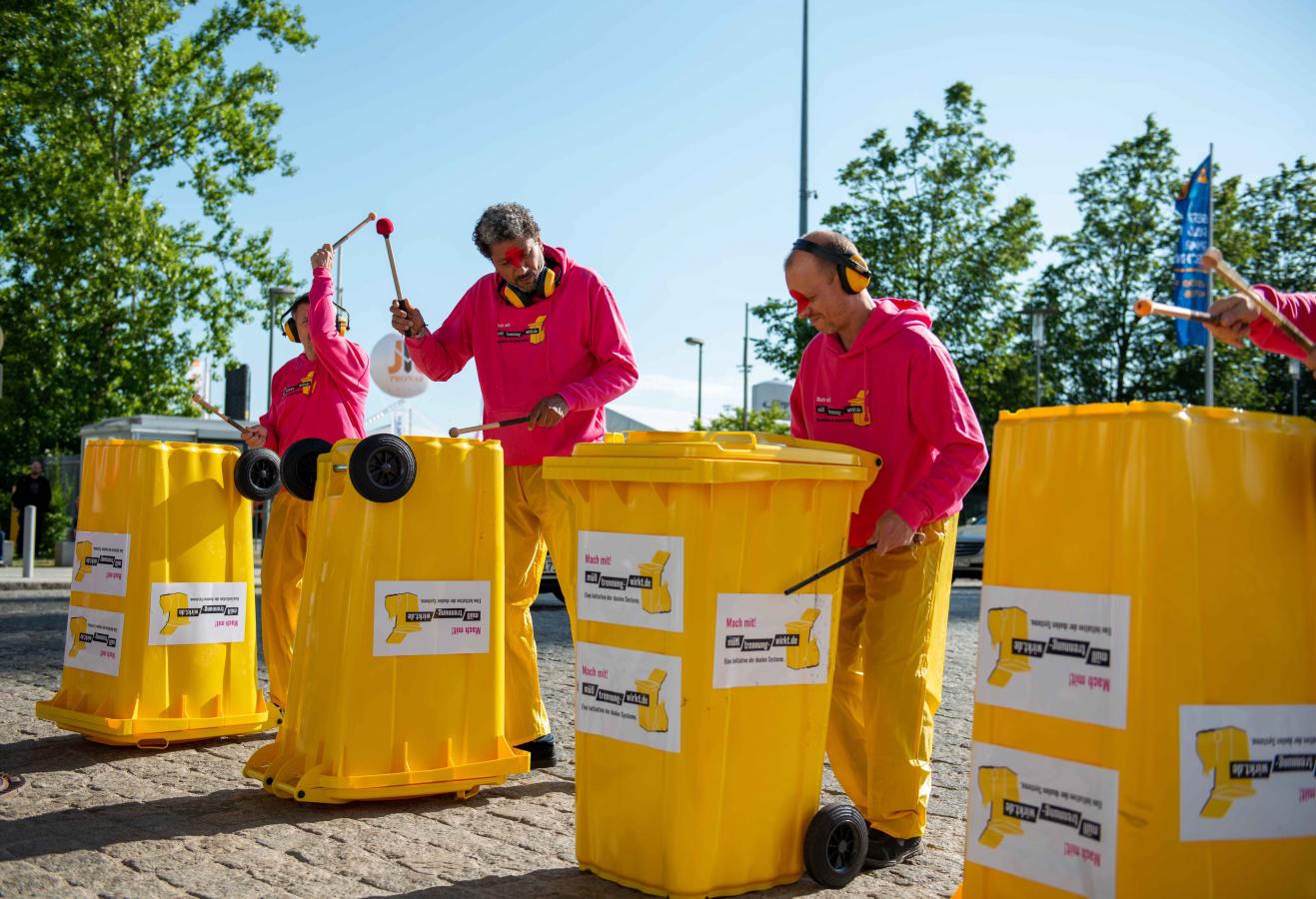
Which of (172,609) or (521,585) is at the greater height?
(521,585)

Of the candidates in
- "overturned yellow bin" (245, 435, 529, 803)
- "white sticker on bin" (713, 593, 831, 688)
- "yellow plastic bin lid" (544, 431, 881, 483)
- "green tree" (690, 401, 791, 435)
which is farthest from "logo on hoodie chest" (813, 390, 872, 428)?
"green tree" (690, 401, 791, 435)

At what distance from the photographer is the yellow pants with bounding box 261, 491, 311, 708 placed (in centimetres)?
593

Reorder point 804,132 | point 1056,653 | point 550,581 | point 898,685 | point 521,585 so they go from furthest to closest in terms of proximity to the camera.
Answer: point 804,132, point 550,581, point 521,585, point 898,685, point 1056,653

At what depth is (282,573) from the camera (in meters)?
5.94

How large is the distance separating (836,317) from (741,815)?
1.65m

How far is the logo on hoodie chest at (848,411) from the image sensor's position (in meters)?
4.18

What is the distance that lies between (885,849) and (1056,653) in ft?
4.58

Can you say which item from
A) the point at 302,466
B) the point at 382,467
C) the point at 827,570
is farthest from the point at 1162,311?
the point at 302,466

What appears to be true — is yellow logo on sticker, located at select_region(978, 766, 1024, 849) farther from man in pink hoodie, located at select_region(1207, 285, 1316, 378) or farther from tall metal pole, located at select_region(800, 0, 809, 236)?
tall metal pole, located at select_region(800, 0, 809, 236)

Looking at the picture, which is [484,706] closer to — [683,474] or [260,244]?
[683,474]

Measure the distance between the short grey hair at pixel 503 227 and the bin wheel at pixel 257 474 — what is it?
1452 millimetres

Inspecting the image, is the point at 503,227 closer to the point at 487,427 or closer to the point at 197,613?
the point at 487,427

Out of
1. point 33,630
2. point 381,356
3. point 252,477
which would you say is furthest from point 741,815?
point 381,356

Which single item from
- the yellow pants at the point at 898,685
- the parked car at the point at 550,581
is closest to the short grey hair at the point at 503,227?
the yellow pants at the point at 898,685
